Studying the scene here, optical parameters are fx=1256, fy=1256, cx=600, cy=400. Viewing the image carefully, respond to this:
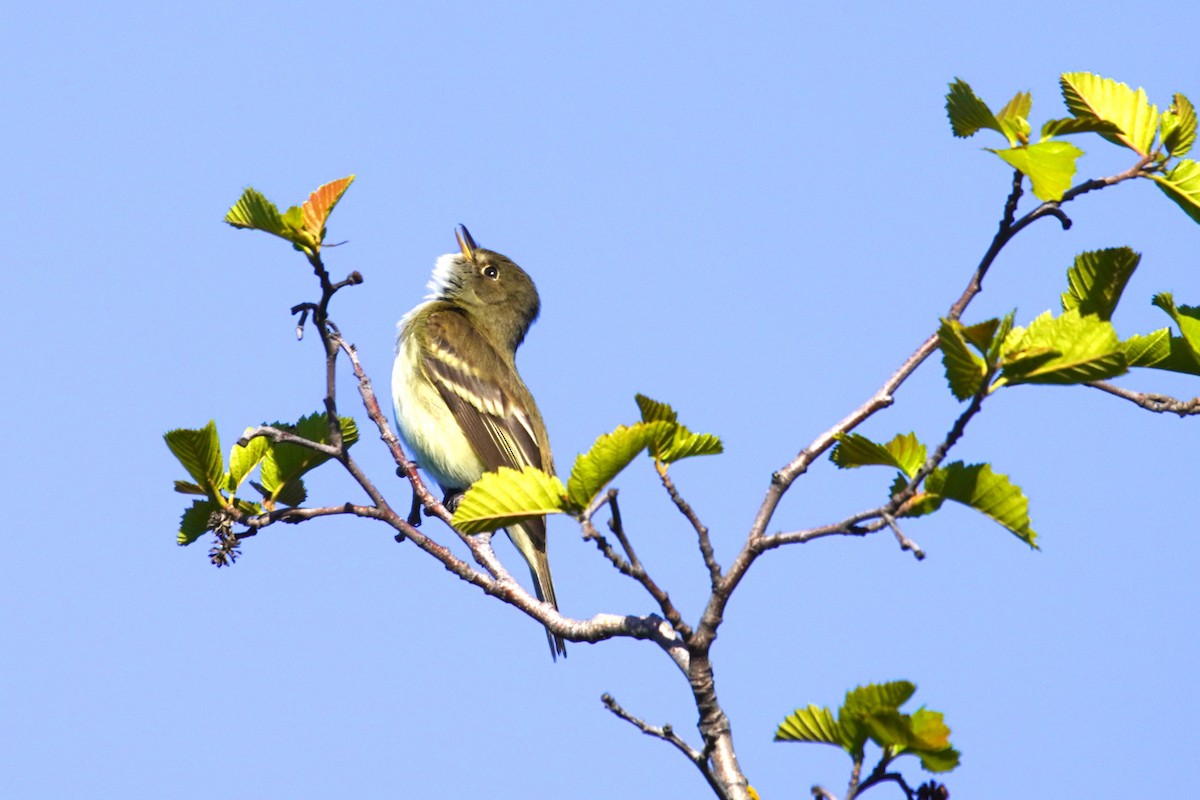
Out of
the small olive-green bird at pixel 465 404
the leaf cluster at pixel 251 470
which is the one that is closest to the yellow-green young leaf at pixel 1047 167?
the leaf cluster at pixel 251 470

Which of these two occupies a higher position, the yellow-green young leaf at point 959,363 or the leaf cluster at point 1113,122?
the leaf cluster at point 1113,122

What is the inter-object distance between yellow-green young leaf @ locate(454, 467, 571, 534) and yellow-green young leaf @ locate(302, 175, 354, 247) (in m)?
1.04

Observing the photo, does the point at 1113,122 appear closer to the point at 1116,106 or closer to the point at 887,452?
the point at 1116,106

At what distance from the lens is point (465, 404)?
26.4 feet

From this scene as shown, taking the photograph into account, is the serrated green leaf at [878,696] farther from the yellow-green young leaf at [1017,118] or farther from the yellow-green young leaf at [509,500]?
the yellow-green young leaf at [1017,118]

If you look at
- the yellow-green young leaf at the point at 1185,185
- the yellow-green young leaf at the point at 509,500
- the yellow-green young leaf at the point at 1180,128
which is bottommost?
the yellow-green young leaf at the point at 509,500

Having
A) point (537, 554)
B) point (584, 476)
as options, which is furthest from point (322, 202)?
point (537, 554)

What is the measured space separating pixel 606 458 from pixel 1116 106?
1.49 metres

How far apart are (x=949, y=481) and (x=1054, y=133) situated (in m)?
0.83

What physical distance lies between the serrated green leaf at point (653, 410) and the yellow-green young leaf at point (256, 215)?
132cm

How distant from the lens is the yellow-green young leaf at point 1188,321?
3.18 metres

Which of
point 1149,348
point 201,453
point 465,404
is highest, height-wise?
point 465,404

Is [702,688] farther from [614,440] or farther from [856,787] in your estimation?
[614,440]

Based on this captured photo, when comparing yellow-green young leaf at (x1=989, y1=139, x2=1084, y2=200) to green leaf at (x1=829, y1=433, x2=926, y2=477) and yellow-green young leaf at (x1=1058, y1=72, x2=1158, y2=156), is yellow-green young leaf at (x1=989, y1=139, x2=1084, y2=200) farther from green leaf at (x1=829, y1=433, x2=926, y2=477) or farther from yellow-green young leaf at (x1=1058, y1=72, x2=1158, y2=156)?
green leaf at (x1=829, y1=433, x2=926, y2=477)
